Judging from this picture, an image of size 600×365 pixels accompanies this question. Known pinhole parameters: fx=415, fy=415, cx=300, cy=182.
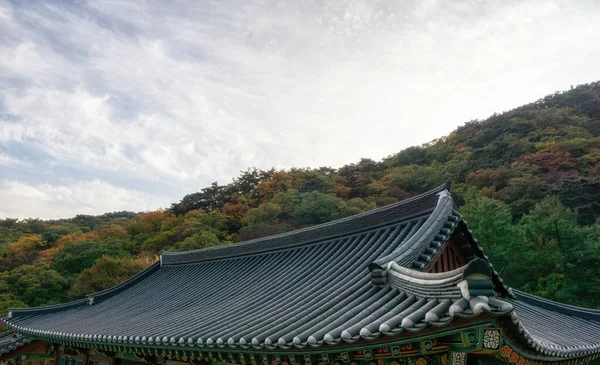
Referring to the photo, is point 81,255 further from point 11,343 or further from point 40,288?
point 11,343

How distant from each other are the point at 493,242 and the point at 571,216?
5487 millimetres

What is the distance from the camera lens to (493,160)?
45.8 metres

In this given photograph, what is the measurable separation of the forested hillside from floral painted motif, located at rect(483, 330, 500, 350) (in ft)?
66.0

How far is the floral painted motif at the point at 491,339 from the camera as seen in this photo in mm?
3225

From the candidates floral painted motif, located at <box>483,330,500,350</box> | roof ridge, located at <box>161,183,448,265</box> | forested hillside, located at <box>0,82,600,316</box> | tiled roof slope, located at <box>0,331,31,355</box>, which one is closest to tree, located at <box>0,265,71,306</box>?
forested hillside, located at <box>0,82,600,316</box>

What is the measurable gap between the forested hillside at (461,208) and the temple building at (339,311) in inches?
583

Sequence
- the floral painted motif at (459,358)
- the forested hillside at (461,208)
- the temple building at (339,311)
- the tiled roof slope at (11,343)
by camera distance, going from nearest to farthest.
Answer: the temple building at (339,311), the floral painted motif at (459,358), the tiled roof slope at (11,343), the forested hillside at (461,208)

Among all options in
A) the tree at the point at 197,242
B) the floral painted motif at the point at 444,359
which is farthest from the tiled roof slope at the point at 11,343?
the tree at the point at 197,242

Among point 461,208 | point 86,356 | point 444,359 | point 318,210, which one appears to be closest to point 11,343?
point 86,356

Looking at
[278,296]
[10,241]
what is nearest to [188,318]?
[278,296]

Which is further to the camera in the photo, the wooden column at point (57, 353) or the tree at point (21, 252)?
the tree at point (21, 252)

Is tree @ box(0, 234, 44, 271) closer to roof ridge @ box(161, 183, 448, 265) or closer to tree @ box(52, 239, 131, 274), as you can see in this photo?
tree @ box(52, 239, 131, 274)

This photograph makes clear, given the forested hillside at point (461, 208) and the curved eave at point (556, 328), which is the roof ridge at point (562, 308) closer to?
the curved eave at point (556, 328)

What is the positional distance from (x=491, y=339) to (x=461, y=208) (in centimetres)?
2710
